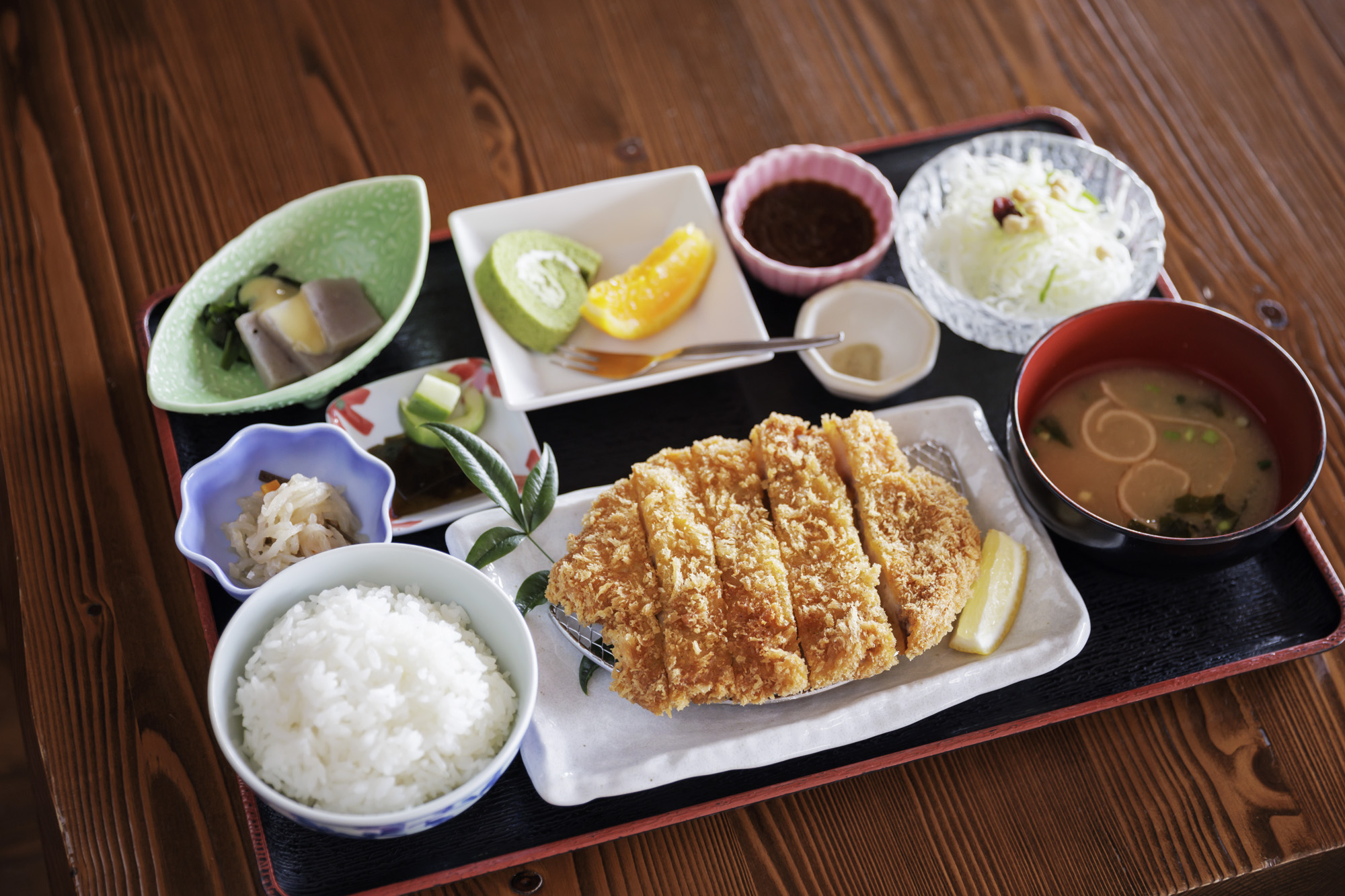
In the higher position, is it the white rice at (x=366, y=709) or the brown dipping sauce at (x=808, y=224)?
the brown dipping sauce at (x=808, y=224)

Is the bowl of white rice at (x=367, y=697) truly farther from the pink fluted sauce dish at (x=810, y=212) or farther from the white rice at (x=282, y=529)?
the pink fluted sauce dish at (x=810, y=212)

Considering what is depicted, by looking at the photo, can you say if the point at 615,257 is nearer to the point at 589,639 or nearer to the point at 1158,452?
the point at 589,639

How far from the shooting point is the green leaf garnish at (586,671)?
7.06ft

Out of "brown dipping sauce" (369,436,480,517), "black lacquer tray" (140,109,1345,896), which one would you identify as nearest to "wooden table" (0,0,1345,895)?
"black lacquer tray" (140,109,1345,896)

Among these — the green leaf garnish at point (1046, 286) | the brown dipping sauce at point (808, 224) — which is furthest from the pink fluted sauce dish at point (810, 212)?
the green leaf garnish at point (1046, 286)

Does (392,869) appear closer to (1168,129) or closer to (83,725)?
(83,725)

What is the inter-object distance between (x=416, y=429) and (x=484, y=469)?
373 mm

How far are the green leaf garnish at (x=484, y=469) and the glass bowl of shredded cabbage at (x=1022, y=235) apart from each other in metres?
1.32

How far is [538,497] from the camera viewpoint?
89.7 inches

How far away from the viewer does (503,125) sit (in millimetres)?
3365

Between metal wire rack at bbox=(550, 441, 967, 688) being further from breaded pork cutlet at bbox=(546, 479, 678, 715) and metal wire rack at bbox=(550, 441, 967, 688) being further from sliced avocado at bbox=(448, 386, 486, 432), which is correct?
sliced avocado at bbox=(448, 386, 486, 432)

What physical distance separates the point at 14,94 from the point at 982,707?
12.0 feet

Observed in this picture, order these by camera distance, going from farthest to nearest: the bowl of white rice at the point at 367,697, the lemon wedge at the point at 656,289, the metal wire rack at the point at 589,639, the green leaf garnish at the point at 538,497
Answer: the lemon wedge at the point at 656,289, the green leaf garnish at the point at 538,497, the metal wire rack at the point at 589,639, the bowl of white rice at the point at 367,697

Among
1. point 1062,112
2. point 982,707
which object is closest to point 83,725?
point 982,707
